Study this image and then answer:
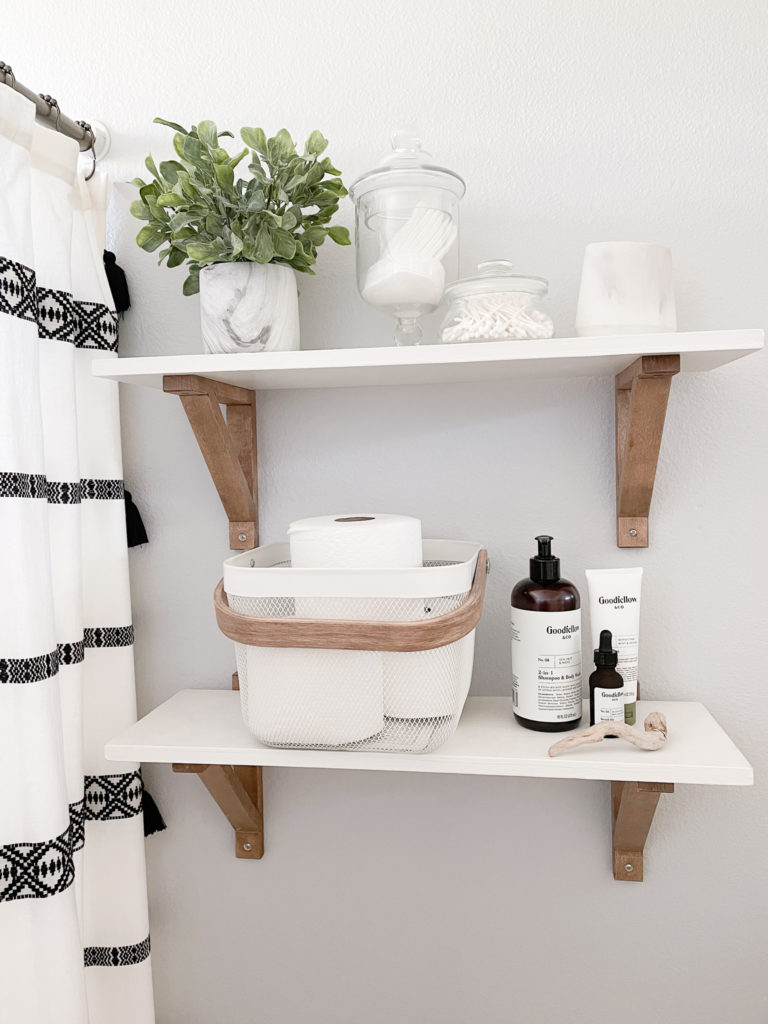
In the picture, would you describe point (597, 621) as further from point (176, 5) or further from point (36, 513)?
point (176, 5)

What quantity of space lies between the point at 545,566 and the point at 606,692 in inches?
5.5

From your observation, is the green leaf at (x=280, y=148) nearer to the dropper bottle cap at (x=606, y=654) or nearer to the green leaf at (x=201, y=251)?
the green leaf at (x=201, y=251)

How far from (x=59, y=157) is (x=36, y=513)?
0.39 metres

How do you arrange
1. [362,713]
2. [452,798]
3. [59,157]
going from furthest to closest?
1. [452,798]
2. [59,157]
3. [362,713]

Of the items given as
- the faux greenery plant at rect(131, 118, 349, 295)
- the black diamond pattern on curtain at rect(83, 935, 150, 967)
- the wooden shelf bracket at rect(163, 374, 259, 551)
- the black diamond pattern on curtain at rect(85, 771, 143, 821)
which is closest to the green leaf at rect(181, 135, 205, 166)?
the faux greenery plant at rect(131, 118, 349, 295)

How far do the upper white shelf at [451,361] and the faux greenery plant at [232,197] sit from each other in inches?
4.3

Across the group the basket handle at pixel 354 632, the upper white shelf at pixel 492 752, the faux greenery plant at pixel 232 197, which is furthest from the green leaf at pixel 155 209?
the upper white shelf at pixel 492 752

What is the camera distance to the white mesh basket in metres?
0.76

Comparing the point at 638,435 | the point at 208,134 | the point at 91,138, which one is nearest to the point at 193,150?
the point at 208,134

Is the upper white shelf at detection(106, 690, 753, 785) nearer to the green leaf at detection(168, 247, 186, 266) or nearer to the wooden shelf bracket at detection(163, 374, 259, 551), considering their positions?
the wooden shelf bracket at detection(163, 374, 259, 551)

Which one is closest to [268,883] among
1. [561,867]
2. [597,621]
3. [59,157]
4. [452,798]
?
[452,798]

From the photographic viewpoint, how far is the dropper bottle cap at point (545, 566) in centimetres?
84

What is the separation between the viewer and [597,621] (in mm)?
852

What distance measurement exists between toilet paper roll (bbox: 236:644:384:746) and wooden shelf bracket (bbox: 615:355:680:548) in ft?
1.11
